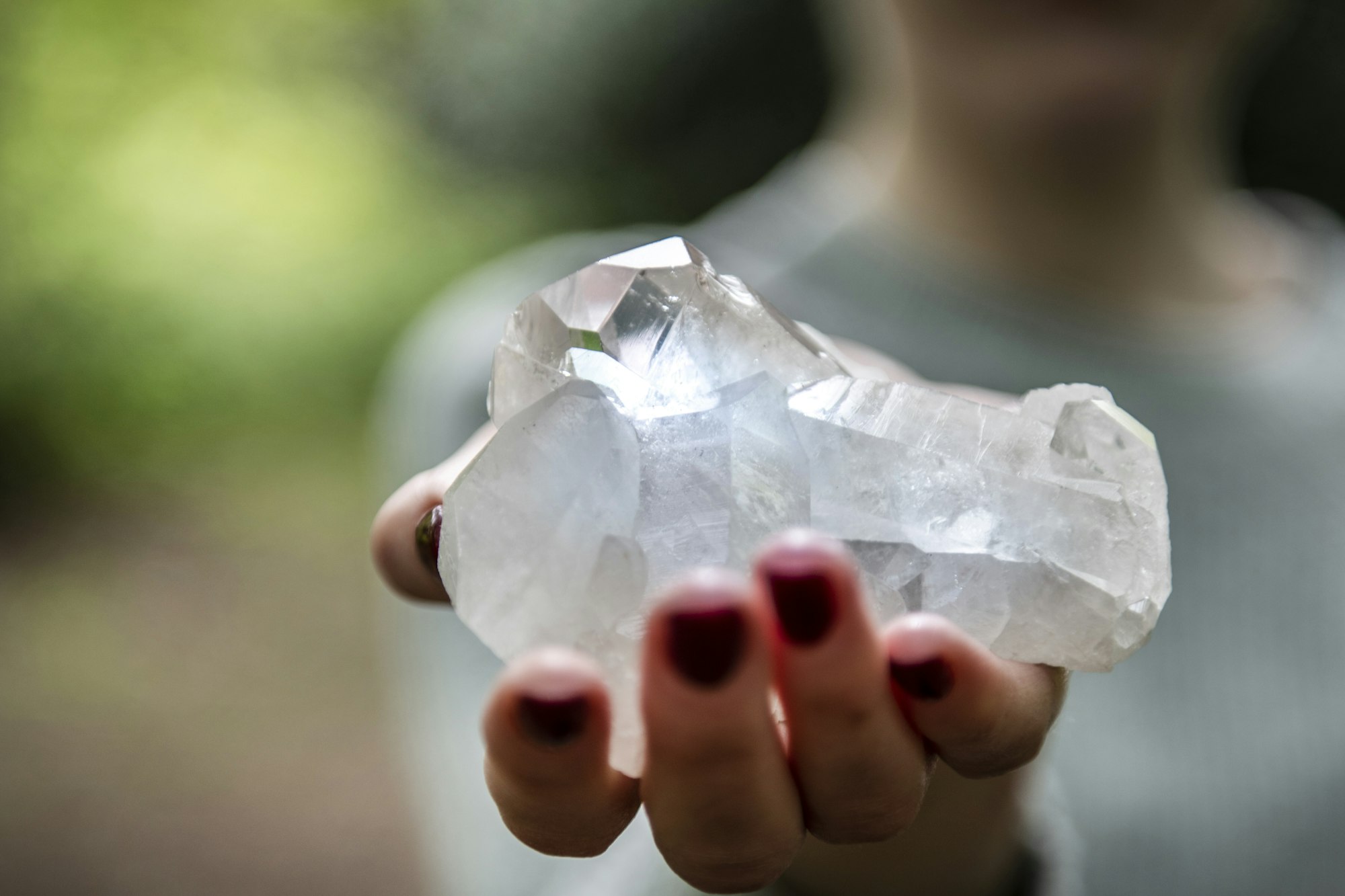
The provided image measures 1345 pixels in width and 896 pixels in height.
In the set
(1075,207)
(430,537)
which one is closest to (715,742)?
(430,537)

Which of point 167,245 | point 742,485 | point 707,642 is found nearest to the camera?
point 707,642

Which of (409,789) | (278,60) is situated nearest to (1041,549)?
(409,789)

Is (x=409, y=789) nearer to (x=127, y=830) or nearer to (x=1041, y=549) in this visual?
(x=127, y=830)

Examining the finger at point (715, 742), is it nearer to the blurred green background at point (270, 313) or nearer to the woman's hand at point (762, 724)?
the woman's hand at point (762, 724)

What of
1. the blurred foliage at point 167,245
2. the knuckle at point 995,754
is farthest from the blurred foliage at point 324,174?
the knuckle at point 995,754

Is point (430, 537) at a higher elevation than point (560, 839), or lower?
higher

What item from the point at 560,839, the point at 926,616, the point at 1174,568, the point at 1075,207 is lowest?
the point at 1174,568

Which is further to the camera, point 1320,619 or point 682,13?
point 682,13

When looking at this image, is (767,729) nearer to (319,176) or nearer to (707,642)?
(707,642)
